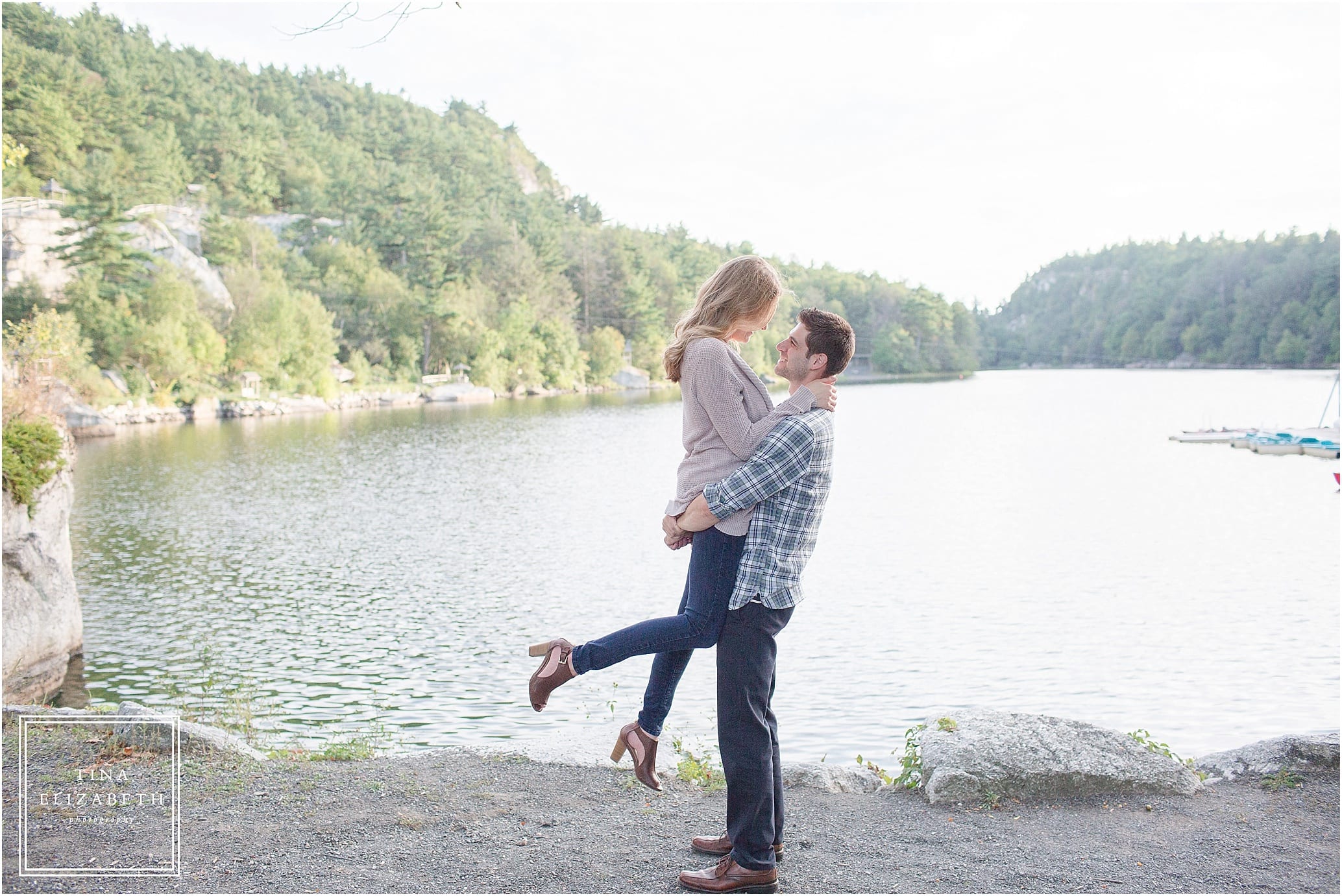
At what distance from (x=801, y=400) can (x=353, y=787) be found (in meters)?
2.72

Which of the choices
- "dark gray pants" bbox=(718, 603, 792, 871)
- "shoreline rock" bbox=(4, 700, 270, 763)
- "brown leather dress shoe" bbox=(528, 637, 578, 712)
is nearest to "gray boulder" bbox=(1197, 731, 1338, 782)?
"dark gray pants" bbox=(718, 603, 792, 871)

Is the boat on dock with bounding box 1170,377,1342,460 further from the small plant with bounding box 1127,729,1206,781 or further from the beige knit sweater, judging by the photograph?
the beige knit sweater

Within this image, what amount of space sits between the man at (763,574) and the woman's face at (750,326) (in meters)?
0.11

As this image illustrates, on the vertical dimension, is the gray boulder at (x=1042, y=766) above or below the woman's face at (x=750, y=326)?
below

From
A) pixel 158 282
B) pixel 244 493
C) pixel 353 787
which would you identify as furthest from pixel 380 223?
pixel 353 787

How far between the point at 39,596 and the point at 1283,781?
982 cm

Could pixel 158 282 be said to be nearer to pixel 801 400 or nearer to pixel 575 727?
pixel 575 727

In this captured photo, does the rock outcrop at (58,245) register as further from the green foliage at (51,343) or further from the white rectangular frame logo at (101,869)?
the white rectangular frame logo at (101,869)

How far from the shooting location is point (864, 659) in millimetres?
10562

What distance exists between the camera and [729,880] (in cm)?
333

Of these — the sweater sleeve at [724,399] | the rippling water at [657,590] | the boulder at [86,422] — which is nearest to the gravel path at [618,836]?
the rippling water at [657,590]

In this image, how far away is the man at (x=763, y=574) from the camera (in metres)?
3.19

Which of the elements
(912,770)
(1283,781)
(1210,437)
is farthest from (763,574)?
(1210,437)

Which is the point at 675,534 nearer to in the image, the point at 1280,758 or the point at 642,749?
the point at 642,749
